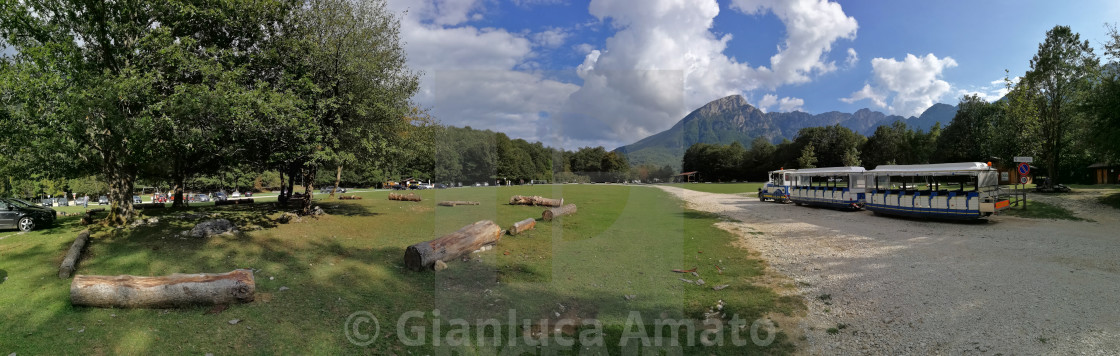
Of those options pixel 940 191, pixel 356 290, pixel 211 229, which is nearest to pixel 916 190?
pixel 940 191

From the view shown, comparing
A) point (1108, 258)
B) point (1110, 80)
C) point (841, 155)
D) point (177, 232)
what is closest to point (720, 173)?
point (841, 155)

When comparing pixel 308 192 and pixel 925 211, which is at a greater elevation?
pixel 308 192

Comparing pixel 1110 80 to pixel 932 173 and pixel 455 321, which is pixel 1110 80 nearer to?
pixel 932 173

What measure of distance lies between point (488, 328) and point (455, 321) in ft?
2.11

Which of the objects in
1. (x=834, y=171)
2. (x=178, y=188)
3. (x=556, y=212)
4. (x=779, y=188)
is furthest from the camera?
(x=779, y=188)

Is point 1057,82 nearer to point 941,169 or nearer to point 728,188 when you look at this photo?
point 941,169

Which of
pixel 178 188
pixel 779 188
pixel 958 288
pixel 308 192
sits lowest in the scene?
pixel 958 288

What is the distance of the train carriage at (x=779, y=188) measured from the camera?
33438 millimetres

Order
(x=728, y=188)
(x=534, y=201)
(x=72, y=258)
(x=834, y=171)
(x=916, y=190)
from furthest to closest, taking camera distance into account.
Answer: (x=728, y=188) < (x=534, y=201) < (x=834, y=171) < (x=916, y=190) < (x=72, y=258)

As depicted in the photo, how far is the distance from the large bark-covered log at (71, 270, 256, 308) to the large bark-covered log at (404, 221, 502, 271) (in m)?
3.52

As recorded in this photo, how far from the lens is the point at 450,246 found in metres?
11.1

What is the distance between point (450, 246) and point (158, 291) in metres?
5.69

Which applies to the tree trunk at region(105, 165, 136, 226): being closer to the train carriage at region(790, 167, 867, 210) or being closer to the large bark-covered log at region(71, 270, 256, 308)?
the large bark-covered log at region(71, 270, 256, 308)

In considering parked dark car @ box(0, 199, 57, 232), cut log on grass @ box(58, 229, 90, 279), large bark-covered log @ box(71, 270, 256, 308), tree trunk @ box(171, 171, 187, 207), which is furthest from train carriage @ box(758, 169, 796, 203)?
parked dark car @ box(0, 199, 57, 232)
